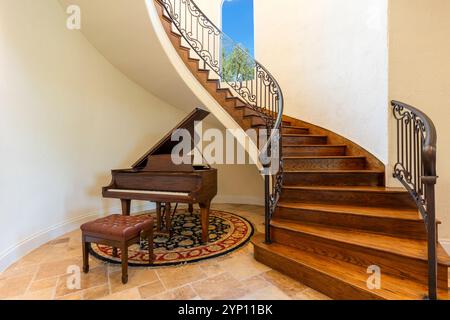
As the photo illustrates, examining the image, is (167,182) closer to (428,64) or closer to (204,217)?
(204,217)

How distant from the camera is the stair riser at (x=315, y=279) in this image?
159 cm

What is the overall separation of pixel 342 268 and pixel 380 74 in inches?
93.5

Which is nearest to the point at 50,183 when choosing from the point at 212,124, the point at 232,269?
the point at 232,269

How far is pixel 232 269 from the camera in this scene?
7.15ft

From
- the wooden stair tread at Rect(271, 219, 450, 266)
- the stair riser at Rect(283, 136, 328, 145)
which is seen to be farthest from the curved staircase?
the stair riser at Rect(283, 136, 328, 145)

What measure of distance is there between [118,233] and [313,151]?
9.14 ft

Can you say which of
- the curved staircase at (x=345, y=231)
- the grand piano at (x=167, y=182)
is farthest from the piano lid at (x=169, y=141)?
the curved staircase at (x=345, y=231)

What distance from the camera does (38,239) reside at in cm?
271

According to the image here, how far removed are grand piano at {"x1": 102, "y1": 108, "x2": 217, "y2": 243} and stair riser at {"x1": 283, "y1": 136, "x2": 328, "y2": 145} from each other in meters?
1.35

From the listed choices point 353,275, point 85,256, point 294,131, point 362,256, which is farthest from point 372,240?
point 85,256

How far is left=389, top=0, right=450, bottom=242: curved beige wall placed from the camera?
2461mm

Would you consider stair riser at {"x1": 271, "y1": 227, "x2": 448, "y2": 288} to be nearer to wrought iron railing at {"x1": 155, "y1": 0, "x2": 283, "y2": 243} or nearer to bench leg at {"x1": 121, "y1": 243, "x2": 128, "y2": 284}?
wrought iron railing at {"x1": 155, "y1": 0, "x2": 283, "y2": 243}

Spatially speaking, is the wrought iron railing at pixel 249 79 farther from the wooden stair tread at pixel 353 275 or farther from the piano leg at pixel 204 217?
the piano leg at pixel 204 217
